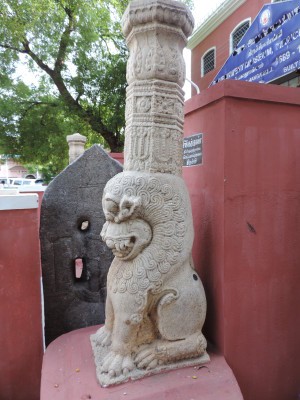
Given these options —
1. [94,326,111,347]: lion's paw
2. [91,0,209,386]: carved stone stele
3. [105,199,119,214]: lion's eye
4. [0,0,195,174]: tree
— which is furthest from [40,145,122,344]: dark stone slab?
[0,0,195,174]: tree

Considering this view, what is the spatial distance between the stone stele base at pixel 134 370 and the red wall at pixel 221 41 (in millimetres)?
7593

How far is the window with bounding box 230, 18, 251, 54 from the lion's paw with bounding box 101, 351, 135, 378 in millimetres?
8083

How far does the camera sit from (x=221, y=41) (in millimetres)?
8445

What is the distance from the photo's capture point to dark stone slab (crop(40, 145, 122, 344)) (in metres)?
2.72

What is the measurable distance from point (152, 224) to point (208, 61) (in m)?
9.02

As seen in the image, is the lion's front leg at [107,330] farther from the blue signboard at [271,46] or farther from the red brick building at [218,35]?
the red brick building at [218,35]

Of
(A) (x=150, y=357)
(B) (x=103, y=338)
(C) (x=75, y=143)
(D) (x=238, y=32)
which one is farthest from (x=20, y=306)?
(D) (x=238, y=32)

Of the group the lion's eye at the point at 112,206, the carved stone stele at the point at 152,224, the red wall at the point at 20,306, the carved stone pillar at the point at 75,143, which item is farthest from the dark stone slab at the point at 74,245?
the carved stone pillar at the point at 75,143

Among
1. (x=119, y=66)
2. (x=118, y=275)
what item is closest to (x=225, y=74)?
(x=118, y=275)

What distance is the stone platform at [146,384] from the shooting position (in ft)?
5.32

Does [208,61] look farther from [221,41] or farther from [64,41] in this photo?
[64,41]

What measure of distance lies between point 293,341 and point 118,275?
1.45 meters

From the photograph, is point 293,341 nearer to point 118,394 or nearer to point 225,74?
point 118,394

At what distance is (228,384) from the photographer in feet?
5.69
